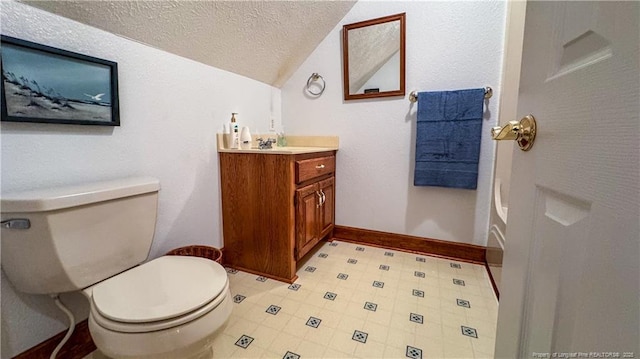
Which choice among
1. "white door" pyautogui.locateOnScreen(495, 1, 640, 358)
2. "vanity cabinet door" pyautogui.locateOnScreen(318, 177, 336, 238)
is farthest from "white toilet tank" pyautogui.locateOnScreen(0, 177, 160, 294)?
"white door" pyautogui.locateOnScreen(495, 1, 640, 358)

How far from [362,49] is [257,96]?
2.90ft

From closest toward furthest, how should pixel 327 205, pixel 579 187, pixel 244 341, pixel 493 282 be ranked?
pixel 579 187 → pixel 244 341 → pixel 493 282 → pixel 327 205

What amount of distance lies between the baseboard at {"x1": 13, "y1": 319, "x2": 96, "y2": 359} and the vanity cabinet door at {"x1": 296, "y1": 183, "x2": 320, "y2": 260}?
102cm

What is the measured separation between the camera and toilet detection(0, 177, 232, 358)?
2.47 feet

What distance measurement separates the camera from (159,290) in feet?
2.88

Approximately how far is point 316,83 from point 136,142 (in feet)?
4.61

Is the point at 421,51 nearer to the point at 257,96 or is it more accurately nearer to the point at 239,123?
the point at 257,96

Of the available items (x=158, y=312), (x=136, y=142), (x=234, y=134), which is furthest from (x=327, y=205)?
(x=158, y=312)

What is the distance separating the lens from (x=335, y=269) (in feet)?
5.82

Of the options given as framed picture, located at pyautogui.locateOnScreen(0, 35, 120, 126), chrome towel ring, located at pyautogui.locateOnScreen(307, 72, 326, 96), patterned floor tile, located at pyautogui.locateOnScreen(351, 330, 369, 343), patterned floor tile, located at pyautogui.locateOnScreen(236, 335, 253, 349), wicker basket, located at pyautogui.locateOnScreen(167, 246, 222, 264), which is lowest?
patterned floor tile, located at pyautogui.locateOnScreen(236, 335, 253, 349)

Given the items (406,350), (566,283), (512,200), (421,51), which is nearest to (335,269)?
(406,350)

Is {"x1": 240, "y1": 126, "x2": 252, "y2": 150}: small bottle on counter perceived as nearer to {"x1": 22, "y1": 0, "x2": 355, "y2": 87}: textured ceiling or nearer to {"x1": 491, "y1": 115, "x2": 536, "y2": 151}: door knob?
{"x1": 22, "y1": 0, "x2": 355, "y2": 87}: textured ceiling

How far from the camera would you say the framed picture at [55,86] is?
2.80ft

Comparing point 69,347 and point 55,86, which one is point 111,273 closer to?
point 69,347
